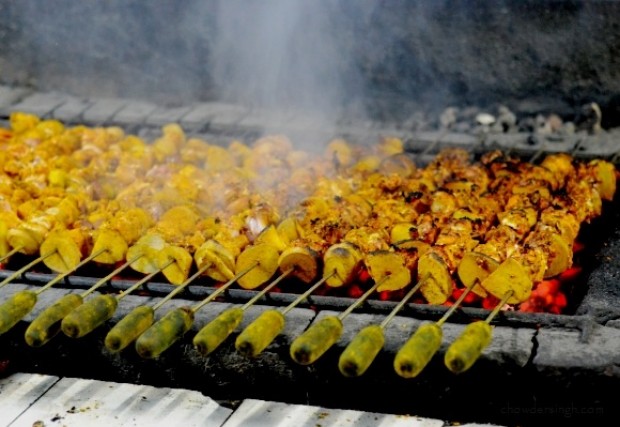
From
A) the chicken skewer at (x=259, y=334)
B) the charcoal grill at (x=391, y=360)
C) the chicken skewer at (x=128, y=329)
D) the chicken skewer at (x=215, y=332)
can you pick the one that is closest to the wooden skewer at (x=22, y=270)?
the charcoal grill at (x=391, y=360)

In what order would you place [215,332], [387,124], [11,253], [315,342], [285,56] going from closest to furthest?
[315,342], [215,332], [11,253], [387,124], [285,56]

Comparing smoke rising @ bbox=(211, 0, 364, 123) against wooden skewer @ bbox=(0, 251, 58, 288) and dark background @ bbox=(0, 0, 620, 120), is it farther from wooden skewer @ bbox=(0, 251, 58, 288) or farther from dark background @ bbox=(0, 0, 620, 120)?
wooden skewer @ bbox=(0, 251, 58, 288)

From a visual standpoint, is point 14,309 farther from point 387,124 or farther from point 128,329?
point 387,124

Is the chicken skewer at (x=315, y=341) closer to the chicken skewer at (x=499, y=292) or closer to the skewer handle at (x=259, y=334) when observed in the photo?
the skewer handle at (x=259, y=334)

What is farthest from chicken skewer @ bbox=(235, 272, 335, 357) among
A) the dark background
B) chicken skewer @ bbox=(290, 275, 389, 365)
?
the dark background

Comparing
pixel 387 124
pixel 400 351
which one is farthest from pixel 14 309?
pixel 387 124

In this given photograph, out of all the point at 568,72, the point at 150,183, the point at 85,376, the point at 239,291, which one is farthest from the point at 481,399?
the point at 568,72
